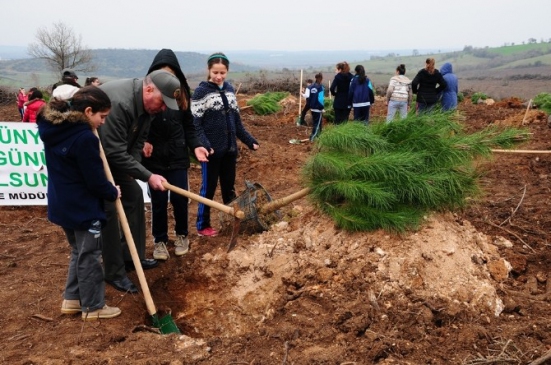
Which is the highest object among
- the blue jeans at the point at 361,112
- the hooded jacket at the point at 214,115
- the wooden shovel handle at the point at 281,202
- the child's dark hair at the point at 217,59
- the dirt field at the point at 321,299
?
the child's dark hair at the point at 217,59

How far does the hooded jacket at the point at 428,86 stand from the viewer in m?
8.71

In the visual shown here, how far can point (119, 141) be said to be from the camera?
3484mm

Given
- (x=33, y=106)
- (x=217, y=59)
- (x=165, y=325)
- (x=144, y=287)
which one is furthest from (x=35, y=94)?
(x=165, y=325)

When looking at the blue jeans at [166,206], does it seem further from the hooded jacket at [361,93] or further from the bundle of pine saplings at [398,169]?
the hooded jacket at [361,93]

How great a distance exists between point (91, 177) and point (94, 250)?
0.57 metres

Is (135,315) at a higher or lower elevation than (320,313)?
lower

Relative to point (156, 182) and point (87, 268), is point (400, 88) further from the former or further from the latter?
point (87, 268)

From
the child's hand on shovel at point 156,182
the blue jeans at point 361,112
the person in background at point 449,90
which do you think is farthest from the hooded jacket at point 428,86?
the child's hand on shovel at point 156,182

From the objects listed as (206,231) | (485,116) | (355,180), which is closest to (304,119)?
(485,116)

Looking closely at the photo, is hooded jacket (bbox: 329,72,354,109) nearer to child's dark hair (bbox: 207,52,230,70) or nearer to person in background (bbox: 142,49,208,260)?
child's dark hair (bbox: 207,52,230,70)

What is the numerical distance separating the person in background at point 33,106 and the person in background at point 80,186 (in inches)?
203

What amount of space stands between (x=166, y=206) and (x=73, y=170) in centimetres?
128

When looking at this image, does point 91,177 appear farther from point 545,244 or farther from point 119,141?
point 545,244

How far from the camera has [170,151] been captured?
4.05 m
